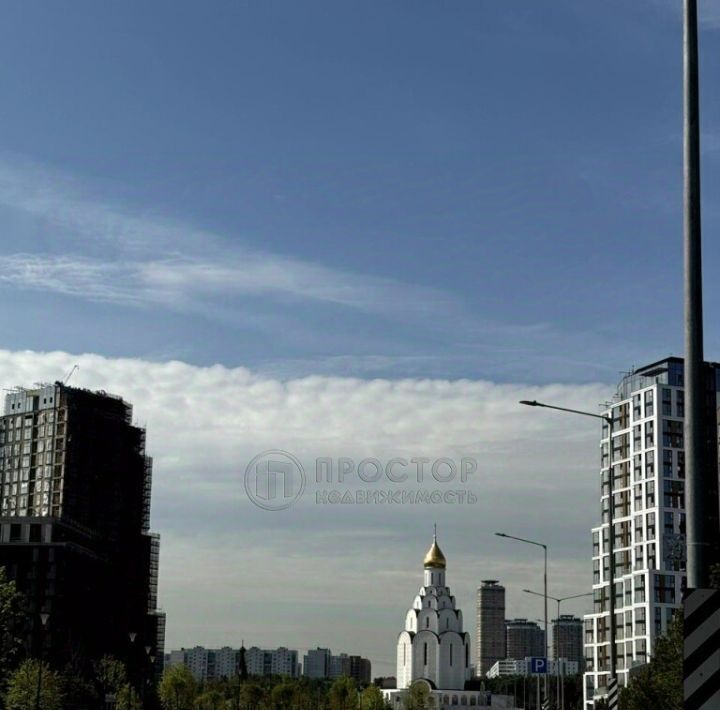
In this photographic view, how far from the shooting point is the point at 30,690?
84.9 meters

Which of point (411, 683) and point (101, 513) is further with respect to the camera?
point (411, 683)

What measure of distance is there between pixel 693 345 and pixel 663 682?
142 ft

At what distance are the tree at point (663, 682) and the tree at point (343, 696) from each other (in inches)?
4088

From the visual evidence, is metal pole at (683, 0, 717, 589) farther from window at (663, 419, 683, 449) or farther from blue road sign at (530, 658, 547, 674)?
window at (663, 419, 683, 449)

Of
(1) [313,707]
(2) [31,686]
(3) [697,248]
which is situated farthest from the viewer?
(1) [313,707]

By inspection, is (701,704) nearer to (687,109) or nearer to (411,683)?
(687,109)

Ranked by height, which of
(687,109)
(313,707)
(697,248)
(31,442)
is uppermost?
(31,442)

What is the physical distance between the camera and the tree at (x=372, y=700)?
162 meters

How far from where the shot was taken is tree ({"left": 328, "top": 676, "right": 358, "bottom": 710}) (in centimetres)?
16450

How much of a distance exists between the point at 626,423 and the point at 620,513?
10089 millimetres

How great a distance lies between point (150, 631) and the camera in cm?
15850

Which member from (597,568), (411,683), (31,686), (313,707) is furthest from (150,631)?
(31,686)

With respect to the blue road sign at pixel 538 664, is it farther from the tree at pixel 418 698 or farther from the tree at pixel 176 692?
the tree at pixel 418 698

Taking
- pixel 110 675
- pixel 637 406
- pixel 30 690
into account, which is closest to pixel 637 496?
pixel 637 406
